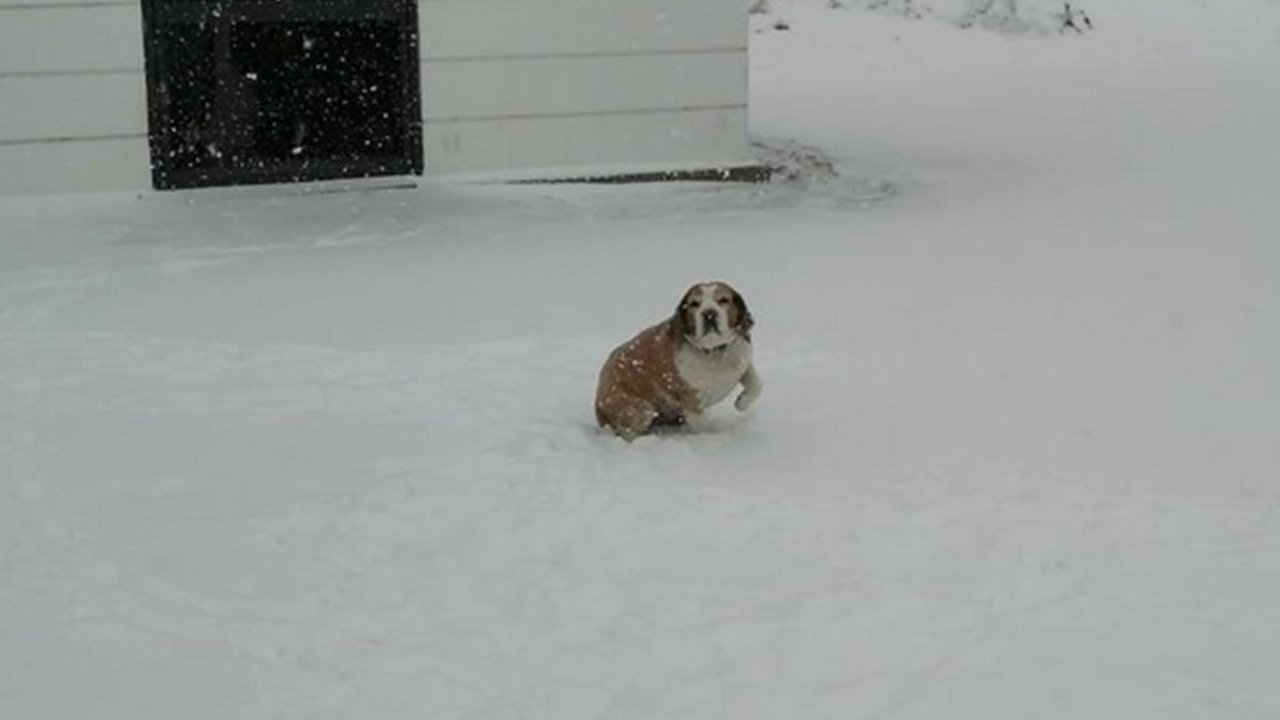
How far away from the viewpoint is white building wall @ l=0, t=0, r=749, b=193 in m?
10.2

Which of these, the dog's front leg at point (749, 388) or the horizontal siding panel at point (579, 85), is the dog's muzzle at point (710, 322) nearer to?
the dog's front leg at point (749, 388)

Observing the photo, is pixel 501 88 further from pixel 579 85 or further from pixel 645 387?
pixel 645 387

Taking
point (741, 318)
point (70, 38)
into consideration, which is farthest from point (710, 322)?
point (70, 38)

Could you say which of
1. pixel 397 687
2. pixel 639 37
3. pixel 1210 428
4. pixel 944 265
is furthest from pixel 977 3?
pixel 397 687

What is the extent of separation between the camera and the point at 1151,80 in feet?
53.1

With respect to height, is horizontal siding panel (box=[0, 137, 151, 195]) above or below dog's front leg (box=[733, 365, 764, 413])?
above

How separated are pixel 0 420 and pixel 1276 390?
4.52 m

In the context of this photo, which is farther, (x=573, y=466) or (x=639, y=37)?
(x=639, y=37)

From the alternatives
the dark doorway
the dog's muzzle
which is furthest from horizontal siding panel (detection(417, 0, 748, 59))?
the dog's muzzle

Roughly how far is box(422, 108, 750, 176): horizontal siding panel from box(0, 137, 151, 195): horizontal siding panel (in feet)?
5.81

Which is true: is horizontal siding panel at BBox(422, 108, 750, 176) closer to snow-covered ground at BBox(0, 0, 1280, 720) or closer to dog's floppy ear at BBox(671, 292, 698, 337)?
snow-covered ground at BBox(0, 0, 1280, 720)

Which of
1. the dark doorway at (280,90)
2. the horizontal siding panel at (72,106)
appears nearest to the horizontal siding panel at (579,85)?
the dark doorway at (280,90)

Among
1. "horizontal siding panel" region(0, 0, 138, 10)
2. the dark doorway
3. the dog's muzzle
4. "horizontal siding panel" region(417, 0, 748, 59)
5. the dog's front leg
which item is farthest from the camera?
"horizontal siding panel" region(417, 0, 748, 59)

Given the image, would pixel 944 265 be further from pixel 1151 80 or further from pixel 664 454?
pixel 1151 80
